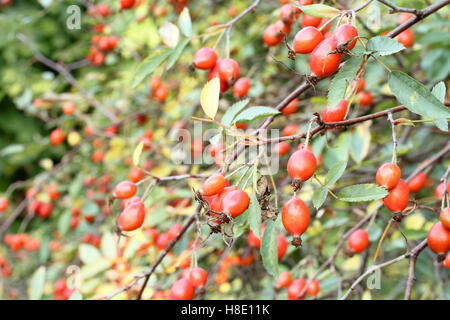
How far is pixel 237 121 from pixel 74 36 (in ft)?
14.1

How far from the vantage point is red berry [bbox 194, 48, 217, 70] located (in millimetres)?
998

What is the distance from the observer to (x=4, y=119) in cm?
446

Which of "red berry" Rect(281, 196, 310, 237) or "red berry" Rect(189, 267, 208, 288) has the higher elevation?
"red berry" Rect(281, 196, 310, 237)

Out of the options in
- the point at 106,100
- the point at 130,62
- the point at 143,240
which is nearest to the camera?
the point at 143,240

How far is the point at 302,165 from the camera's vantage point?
70 cm

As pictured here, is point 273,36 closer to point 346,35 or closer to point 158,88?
point 346,35

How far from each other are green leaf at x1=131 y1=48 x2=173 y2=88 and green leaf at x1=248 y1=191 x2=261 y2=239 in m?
0.50

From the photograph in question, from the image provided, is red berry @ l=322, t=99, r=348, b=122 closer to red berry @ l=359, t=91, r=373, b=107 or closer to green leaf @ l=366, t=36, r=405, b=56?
green leaf @ l=366, t=36, r=405, b=56

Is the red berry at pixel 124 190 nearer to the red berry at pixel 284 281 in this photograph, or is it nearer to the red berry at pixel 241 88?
the red berry at pixel 241 88

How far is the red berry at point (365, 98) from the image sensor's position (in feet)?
4.80

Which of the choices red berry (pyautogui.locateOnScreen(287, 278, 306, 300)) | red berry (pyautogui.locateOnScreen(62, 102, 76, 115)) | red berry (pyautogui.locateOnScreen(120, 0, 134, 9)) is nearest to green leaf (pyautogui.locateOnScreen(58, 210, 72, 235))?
red berry (pyautogui.locateOnScreen(62, 102, 76, 115))

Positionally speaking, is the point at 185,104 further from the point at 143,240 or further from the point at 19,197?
the point at 19,197

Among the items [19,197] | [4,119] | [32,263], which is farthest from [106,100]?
[19,197]

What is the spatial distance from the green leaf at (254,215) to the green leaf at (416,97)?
0.31m
